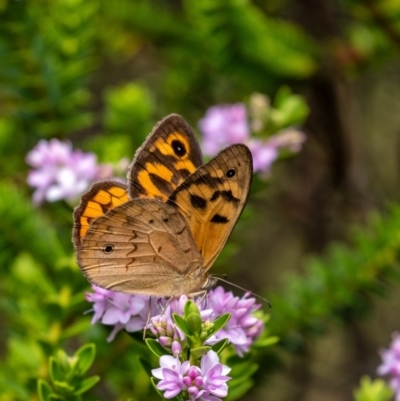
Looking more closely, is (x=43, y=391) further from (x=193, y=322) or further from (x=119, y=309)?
(x=193, y=322)

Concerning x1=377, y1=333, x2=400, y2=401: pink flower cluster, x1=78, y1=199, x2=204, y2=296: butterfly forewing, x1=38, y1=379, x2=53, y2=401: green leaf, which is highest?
x1=78, y1=199, x2=204, y2=296: butterfly forewing

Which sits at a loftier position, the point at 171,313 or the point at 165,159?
the point at 165,159

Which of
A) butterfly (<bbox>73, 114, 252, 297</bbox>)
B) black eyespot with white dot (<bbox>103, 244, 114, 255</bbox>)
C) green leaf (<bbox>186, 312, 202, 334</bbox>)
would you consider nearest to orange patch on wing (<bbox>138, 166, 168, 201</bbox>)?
butterfly (<bbox>73, 114, 252, 297</bbox>)

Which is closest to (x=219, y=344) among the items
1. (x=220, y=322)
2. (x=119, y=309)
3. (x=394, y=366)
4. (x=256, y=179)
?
(x=220, y=322)

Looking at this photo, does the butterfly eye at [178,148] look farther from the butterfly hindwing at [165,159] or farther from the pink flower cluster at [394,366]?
the pink flower cluster at [394,366]

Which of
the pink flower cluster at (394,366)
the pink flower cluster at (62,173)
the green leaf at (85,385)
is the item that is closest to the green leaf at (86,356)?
the green leaf at (85,385)

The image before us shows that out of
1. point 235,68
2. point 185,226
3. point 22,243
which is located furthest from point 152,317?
point 235,68

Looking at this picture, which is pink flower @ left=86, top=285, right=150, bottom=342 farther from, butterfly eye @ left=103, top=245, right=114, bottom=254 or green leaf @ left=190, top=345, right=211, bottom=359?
green leaf @ left=190, top=345, right=211, bottom=359
